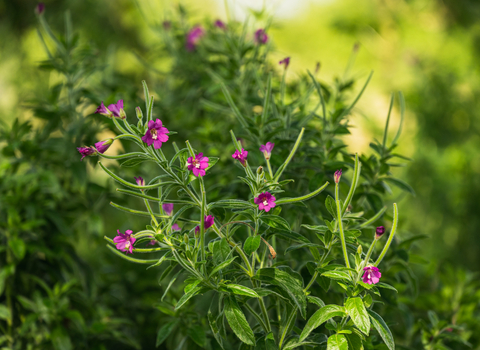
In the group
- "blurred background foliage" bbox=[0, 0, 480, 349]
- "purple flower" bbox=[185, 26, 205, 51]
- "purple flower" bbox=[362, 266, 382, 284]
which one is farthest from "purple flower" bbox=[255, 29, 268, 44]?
"purple flower" bbox=[362, 266, 382, 284]

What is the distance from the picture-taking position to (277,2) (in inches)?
41.9

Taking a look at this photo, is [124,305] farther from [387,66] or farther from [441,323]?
[387,66]

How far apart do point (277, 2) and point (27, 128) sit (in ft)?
2.30

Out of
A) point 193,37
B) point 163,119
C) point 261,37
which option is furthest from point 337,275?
point 193,37

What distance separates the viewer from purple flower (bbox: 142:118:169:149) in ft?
1.61

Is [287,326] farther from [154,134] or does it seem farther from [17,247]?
[17,247]

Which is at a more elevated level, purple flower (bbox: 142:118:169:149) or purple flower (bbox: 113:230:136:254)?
purple flower (bbox: 142:118:169:149)

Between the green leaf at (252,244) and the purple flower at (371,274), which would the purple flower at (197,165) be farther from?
the purple flower at (371,274)

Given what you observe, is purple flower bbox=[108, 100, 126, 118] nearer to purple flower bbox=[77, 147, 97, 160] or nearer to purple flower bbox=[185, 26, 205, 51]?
purple flower bbox=[77, 147, 97, 160]

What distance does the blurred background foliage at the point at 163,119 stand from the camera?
3.02ft

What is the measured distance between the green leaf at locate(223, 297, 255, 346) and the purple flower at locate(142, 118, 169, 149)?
0.77 feet

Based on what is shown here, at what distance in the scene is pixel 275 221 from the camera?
540 millimetres

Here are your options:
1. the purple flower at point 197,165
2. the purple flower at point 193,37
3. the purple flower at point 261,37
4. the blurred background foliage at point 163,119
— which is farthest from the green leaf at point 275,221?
the purple flower at point 193,37

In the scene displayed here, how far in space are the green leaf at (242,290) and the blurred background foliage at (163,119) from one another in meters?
0.39
